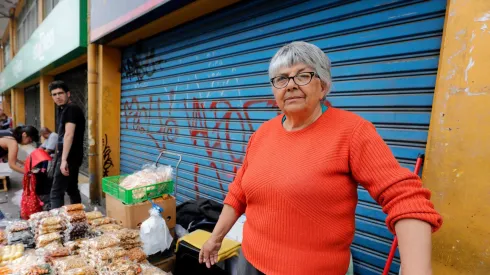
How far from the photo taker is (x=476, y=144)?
4.58 ft

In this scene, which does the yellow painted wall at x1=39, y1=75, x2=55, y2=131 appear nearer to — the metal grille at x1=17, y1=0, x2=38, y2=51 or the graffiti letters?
the metal grille at x1=17, y1=0, x2=38, y2=51

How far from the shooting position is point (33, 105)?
14.7 m

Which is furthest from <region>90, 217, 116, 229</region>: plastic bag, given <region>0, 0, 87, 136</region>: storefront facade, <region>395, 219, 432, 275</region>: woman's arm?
<region>0, 0, 87, 136</region>: storefront facade

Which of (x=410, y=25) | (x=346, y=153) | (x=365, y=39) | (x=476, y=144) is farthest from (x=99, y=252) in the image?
(x=410, y=25)

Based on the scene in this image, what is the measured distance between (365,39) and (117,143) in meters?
5.24

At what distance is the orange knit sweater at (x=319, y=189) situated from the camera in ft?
3.36

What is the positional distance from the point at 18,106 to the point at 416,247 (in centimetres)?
2191

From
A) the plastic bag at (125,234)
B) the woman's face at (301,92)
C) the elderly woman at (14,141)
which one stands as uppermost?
the woman's face at (301,92)

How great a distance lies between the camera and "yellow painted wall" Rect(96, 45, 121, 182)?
5.33 metres

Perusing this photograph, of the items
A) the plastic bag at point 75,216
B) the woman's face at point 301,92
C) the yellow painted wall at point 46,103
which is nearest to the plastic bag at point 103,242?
the plastic bag at point 75,216

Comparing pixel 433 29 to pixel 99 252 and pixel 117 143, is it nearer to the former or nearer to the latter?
pixel 99 252

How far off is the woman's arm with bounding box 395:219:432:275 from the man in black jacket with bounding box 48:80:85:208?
4188 millimetres

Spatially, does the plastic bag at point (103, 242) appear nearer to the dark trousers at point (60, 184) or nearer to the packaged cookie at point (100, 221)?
the packaged cookie at point (100, 221)

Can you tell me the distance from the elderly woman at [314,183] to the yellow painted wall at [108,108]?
5.01 meters
